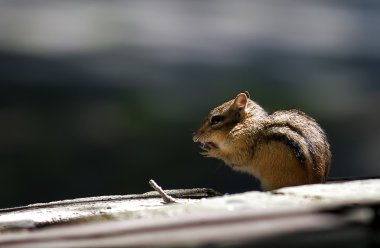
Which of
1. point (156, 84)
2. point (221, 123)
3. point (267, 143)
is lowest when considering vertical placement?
point (267, 143)

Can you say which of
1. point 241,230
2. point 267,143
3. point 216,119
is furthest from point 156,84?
point 241,230

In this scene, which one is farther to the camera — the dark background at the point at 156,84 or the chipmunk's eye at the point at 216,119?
the dark background at the point at 156,84

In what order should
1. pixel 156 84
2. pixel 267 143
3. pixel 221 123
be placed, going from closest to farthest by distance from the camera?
1. pixel 267 143
2. pixel 221 123
3. pixel 156 84

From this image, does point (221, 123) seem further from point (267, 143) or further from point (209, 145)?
point (267, 143)

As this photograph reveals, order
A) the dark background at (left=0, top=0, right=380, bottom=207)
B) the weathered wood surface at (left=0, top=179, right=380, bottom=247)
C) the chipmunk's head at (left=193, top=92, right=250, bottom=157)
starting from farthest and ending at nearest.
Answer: the dark background at (left=0, top=0, right=380, bottom=207) < the chipmunk's head at (left=193, top=92, right=250, bottom=157) < the weathered wood surface at (left=0, top=179, right=380, bottom=247)

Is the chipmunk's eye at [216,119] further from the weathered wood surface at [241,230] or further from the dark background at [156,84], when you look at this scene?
the dark background at [156,84]

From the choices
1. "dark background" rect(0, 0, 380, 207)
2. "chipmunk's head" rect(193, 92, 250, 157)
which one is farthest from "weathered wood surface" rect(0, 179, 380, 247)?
"dark background" rect(0, 0, 380, 207)

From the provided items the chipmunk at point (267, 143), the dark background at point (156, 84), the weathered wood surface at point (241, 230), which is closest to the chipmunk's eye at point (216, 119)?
the chipmunk at point (267, 143)

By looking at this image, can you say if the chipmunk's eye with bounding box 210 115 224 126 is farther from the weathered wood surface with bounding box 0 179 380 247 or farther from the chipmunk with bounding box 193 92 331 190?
the weathered wood surface with bounding box 0 179 380 247
